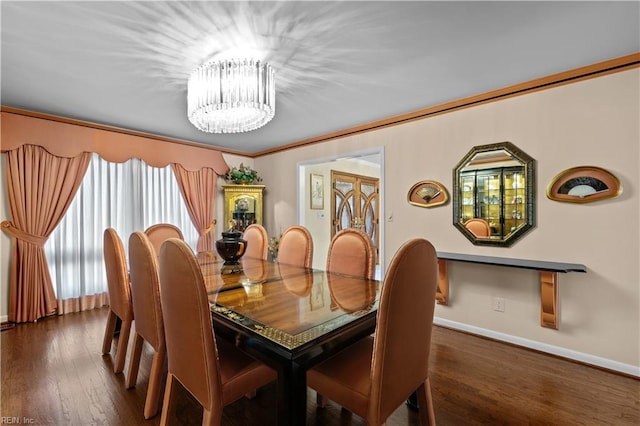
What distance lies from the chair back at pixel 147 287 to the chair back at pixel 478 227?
2790 millimetres

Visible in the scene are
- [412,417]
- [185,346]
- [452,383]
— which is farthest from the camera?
[452,383]

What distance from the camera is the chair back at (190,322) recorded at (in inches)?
45.9

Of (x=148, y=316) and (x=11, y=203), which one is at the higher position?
(x=11, y=203)

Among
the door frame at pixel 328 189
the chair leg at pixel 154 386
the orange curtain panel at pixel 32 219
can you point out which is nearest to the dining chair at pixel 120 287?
the chair leg at pixel 154 386

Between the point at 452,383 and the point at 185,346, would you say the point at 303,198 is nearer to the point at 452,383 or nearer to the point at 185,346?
the point at 452,383

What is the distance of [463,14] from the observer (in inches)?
64.9

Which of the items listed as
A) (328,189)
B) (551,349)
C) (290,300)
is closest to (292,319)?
(290,300)

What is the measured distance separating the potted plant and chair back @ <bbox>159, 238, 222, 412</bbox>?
144 inches

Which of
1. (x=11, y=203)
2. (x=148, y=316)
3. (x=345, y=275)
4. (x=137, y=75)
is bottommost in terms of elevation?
(x=148, y=316)

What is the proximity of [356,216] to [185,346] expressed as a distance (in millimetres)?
5172

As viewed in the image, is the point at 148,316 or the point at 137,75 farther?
the point at 137,75

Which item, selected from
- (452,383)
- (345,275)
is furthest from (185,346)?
(452,383)

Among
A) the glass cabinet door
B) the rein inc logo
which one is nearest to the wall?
the glass cabinet door

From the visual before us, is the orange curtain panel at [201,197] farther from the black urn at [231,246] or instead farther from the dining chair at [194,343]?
the dining chair at [194,343]
